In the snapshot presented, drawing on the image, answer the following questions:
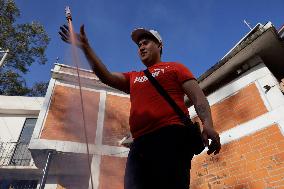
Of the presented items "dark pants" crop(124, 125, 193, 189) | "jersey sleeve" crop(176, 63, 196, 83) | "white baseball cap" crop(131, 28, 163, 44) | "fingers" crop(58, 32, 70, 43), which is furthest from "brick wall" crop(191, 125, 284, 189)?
"fingers" crop(58, 32, 70, 43)

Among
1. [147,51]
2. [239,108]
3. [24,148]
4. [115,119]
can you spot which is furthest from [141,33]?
[24,148]

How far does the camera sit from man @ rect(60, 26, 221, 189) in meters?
1.75

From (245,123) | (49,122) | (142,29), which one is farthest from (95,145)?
(142,29)

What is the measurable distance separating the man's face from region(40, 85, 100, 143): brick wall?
11.4 metres

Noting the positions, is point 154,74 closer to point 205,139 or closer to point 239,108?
point 205,139

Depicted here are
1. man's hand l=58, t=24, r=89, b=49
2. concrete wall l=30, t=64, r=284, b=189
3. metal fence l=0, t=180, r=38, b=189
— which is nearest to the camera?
man's hand l=58, t=24, r=89, b=49

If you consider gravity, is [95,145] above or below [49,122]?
below

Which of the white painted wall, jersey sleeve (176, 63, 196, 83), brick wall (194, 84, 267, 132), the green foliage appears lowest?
jersey sleeve (176, 63, 196, 83)

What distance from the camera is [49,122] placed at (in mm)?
13664

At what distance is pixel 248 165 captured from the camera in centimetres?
538

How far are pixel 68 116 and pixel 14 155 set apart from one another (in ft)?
17.1

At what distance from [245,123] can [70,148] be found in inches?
362

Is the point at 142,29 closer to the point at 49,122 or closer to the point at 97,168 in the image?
the point at 97,168

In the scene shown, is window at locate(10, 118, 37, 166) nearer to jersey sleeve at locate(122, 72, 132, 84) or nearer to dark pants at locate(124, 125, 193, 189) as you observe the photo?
jersey sleeve at locate(122, 72, 132, 84)
